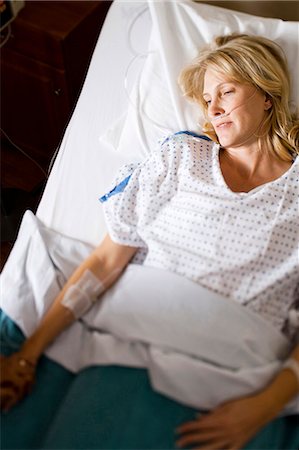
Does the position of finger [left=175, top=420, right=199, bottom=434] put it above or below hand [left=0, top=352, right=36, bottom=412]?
below

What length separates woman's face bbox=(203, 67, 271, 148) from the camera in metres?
1.36

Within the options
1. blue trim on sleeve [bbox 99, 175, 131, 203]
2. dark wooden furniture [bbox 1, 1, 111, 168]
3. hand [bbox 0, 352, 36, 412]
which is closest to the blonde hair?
blue trim on sleeve [bbox 99, 175, 131, 203]

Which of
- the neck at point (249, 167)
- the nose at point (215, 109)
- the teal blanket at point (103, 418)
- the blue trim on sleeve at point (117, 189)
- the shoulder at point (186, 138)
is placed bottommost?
the teal blanket at point (103, 418)

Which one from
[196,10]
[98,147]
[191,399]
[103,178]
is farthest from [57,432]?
[196,10]

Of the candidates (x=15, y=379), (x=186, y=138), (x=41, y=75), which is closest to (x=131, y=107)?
(x=186, y=138)

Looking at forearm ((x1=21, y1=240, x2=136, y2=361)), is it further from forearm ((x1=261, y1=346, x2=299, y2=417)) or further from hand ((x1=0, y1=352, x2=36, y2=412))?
forearm ((x1=261, y1=346, x2=299, y2=417))

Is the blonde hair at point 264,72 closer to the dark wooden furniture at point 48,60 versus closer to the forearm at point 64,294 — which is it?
the forearm at point 64,294

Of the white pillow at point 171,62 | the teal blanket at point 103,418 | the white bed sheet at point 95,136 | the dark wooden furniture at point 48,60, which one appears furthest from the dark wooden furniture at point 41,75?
the teal blanket at point 103,418

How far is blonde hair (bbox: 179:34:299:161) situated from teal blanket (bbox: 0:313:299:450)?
2.29 feet

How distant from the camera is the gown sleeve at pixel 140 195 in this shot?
1.34 meters

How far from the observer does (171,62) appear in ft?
5.15

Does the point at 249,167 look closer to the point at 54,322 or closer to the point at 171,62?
the point at 171,62

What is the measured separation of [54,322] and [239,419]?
17.6 inches

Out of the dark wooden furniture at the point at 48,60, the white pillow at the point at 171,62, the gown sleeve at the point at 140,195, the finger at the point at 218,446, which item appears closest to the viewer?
the finger at the point at 218,446
